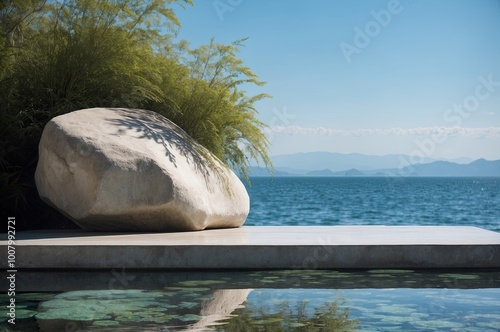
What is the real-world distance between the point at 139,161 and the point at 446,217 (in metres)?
24.3

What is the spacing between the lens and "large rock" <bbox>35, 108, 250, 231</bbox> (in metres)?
5.88

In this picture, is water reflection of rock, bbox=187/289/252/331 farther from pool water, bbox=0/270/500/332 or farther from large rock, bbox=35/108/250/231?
large rock, bbox=35/108/250/231

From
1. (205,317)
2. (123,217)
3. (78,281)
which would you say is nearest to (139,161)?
(123,217)

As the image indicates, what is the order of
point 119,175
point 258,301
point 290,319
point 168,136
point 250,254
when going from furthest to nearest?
point 168,136
point 119,175
point 250,254
point 258,301
point 290,319

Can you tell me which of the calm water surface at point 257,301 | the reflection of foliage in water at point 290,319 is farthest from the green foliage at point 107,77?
the reflection of foliage in water at point 290,319

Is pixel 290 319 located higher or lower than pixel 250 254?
lower

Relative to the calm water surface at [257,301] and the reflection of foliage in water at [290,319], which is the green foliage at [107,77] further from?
the reflection of foliage in water at [290,319]

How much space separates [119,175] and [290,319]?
2.84 metres

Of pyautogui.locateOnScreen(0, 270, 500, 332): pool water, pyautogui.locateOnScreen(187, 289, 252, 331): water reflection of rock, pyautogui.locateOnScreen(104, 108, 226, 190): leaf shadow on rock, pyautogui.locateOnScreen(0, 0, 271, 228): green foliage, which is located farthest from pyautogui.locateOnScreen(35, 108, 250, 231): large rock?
pyautogui.locateOnScreen(187, 289, 252, 331): water reflection of rock

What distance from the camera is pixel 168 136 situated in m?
6.54

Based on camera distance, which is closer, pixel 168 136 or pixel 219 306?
pixel 219 306

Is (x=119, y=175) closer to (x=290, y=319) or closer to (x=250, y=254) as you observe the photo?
(x=250, y=254)

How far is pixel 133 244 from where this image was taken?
5.00 meters

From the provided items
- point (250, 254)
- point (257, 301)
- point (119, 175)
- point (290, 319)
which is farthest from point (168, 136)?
point (290, 319)
